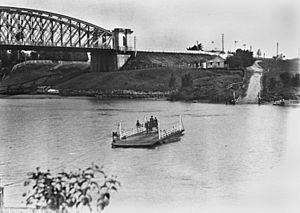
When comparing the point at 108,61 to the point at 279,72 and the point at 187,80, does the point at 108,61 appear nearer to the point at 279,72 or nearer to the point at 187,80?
the point at 187,80

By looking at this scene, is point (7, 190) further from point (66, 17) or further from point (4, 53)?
point (4, 53)


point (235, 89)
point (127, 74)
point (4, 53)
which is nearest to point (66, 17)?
point (127, 74)

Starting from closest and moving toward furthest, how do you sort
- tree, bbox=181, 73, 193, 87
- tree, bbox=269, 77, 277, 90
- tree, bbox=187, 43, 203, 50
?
tree, bbox=269, 77, 277, 90 → tree, bbox=181, 73, 193, 87 → tree, bbox=187, 43, 203, 50

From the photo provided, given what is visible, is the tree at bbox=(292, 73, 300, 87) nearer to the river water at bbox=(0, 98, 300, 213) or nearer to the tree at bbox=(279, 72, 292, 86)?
the tree at bbox=(279, 72, 292, 86)

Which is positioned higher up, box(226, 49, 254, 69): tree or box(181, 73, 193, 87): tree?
box(226, 49, 254, 69): tree

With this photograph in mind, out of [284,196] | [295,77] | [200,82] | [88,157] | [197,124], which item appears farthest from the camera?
[200,82]

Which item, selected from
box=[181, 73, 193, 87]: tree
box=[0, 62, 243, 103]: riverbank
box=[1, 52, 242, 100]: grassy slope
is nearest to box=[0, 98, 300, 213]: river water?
box=[0, 62, 243, 103]: riverbank

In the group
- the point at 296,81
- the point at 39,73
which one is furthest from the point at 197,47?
the point at 296,81

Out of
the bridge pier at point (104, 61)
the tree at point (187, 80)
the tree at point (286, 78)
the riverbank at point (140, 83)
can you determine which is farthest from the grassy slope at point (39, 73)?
the tree at point (286, 78)
